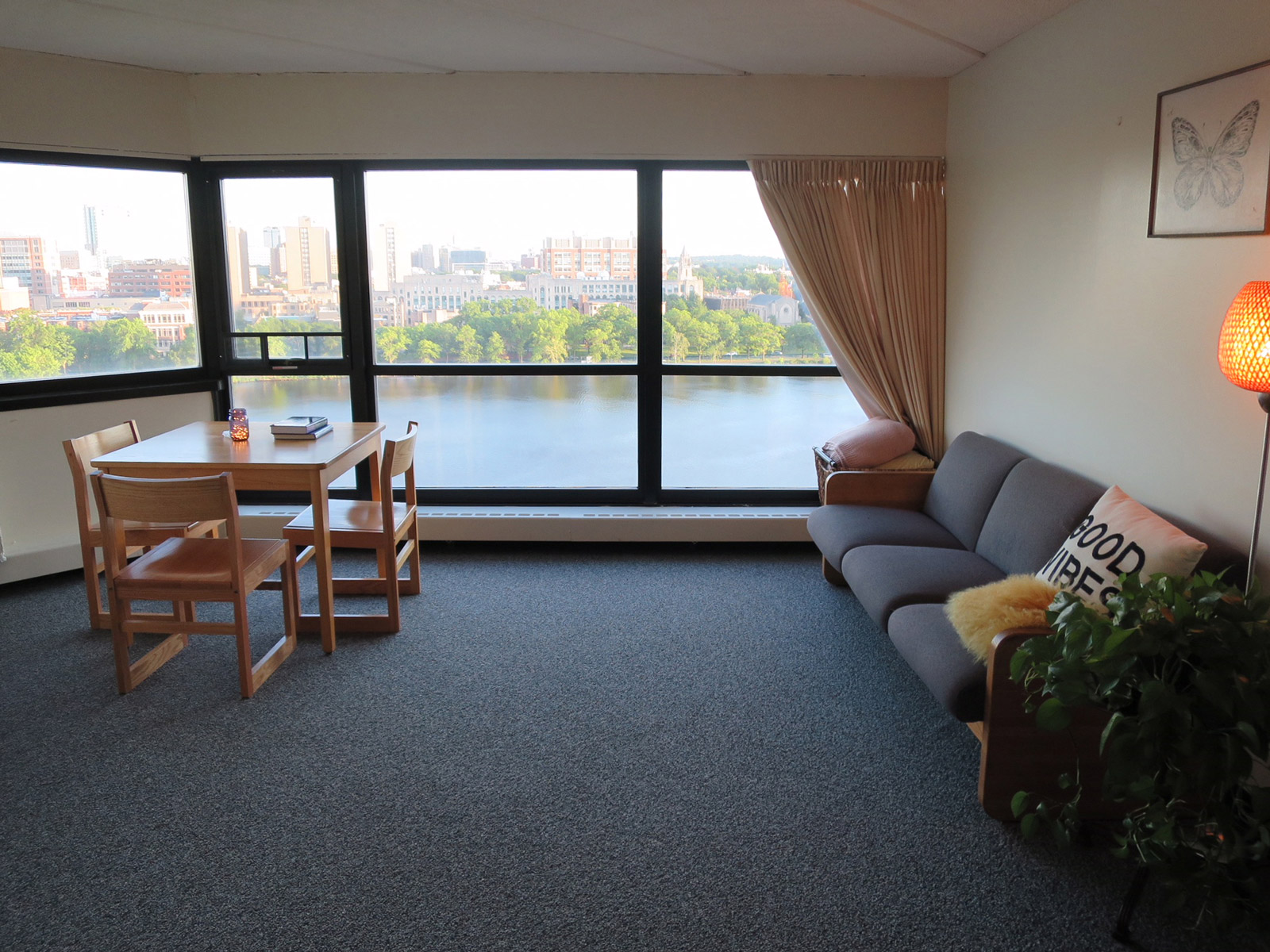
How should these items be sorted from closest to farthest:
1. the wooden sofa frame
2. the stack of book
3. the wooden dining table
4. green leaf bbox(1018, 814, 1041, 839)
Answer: green leaf bbox(1018, 814, 1041, 839) → the wooden sofa frame → the wooden dining table → the stack of book

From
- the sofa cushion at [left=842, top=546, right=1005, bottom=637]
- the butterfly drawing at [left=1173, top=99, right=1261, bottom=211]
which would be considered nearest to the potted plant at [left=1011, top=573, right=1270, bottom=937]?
the sofa cushion at [left=842, top=546, right=1005, bottom=637]

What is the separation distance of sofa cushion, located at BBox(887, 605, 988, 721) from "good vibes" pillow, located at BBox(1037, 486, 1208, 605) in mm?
356

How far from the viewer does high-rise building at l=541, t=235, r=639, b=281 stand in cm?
503

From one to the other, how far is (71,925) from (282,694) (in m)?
1.22

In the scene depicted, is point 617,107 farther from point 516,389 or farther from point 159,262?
point 159,262

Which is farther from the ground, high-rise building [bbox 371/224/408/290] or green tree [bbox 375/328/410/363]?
high-rise building [bbox 371/224/408/290]

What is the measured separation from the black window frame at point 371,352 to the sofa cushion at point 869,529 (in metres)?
0.95

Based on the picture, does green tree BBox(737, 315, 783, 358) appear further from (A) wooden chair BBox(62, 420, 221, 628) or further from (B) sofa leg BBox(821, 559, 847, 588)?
(A) wooden chair BBox(62, 420, 221, 628)

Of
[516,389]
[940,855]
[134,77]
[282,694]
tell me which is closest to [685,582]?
[516,389]

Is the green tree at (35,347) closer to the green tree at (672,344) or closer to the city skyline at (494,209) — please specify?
the city skyline at (494,209)

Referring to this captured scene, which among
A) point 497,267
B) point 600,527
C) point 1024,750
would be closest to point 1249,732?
point 1024,750

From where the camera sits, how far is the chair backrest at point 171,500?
3.10 m

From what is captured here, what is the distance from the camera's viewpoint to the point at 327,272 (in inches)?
197

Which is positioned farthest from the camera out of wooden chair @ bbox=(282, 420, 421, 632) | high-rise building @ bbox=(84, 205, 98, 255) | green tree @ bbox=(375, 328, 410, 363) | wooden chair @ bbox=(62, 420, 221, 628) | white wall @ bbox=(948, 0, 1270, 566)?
green tree @ bbox=(375, 328, 410, 363)
